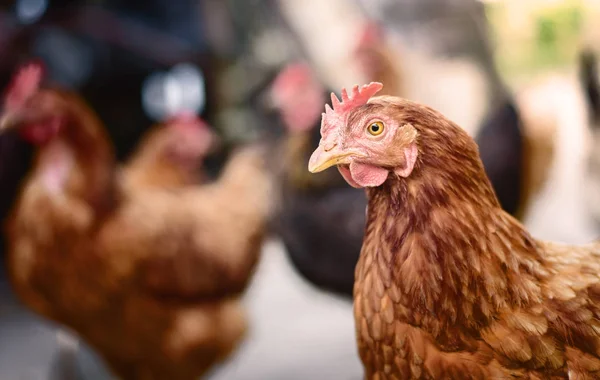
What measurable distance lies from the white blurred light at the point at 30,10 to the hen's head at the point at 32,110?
2.90 feet

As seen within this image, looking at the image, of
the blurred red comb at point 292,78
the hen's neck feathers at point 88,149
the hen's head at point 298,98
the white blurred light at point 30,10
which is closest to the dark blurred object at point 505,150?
the hen's head at point 298,98

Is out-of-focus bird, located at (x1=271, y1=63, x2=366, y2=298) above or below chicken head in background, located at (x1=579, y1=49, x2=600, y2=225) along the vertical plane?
below

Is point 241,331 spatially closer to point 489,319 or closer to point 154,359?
point 154,359

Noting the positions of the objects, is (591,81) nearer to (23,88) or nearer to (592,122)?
(592,122)

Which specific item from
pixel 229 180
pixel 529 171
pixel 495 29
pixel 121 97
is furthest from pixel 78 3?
pixel 529 171

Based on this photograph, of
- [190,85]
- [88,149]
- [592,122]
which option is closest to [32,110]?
[88,149]

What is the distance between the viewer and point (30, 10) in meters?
2.33

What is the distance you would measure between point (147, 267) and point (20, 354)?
1.28 metres

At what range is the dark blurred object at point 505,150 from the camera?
1.63 m

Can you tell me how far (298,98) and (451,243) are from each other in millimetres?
1447

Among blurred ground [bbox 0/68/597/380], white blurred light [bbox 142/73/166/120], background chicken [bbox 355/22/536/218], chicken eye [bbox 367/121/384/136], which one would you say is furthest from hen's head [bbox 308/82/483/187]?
white blurred light [bbox 142/73/166/120]

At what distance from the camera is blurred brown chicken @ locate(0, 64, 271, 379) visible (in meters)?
1.59

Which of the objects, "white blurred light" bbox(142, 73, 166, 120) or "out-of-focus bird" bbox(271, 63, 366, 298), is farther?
"white blurred light" bbox(142, 73, 166, 120)

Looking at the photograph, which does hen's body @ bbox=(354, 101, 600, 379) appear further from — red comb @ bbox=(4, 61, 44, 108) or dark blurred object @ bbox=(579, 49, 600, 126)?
red comb @ bbox=(4, 61, 44, 108)
